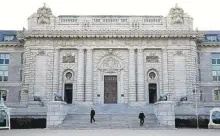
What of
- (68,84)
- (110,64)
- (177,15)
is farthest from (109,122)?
(177,15)

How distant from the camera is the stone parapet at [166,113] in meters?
33.8

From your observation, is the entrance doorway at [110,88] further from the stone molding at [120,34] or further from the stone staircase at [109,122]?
the stone staircase at [109,122]

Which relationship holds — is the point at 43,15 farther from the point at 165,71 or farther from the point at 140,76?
the point at 165,71

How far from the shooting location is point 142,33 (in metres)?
50.4

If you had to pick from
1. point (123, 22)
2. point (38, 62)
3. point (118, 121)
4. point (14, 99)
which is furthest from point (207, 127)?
point (14, 99)

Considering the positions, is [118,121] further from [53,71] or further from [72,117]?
[53,71]

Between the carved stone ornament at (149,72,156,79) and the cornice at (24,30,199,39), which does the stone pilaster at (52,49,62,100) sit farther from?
the carved stone ornament at (149,72,156,79)

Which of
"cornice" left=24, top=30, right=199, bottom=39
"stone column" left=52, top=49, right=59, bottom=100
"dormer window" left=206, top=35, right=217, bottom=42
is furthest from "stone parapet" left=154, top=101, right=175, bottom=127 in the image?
"dormer window" left=206, top=35, right=217, bottom=42

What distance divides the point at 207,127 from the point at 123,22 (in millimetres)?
23740

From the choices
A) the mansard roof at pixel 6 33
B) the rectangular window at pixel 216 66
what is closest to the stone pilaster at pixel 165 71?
the rectangular window at pixel 216 66

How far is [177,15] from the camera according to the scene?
51719 mm

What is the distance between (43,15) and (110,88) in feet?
50.0

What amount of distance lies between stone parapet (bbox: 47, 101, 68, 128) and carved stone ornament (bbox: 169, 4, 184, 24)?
2501 cm

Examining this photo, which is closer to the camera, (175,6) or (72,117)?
(72,117)
